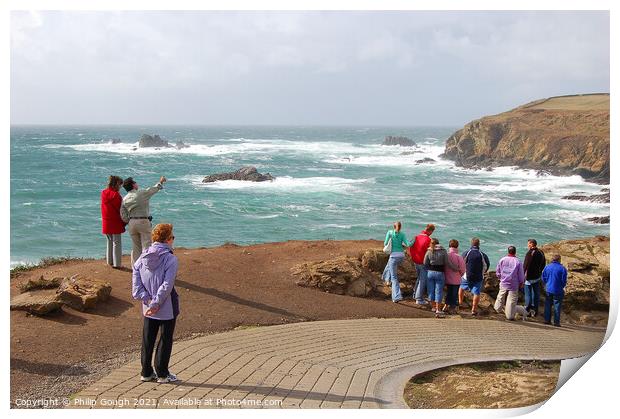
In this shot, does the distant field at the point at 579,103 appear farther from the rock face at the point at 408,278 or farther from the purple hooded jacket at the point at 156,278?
the purple hooded jacket at the point at 156,278

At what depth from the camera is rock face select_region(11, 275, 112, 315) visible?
30.3ft

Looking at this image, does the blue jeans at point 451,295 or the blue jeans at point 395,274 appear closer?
the blue jeans at point 451,295

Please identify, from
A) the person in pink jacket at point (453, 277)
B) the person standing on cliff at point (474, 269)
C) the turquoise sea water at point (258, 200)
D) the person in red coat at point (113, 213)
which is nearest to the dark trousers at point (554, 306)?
the person standing on cliff at point (474, 269)

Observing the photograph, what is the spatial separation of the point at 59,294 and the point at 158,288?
3466 mm

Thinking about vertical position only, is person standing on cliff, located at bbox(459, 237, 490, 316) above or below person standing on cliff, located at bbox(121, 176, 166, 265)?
below

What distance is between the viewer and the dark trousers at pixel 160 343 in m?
7.02

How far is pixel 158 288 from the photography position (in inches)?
269

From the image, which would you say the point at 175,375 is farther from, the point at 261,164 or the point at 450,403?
the point at 261,164

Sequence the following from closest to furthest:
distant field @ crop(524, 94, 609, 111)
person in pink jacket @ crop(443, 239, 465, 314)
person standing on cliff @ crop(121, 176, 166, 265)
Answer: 1. distant field @ crop(524, 94, 609, 111)
2. person standing on cliff @ crop(121, 176, 166, 265)
3. person in pink jacket @ crop(443, 239, 465, 314)

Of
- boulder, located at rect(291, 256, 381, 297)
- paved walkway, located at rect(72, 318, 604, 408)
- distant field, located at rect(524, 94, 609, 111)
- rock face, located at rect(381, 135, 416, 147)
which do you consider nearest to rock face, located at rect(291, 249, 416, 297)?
boulder, located at rect(291, 256, 381, 297)

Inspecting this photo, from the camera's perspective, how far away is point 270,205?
25641mm

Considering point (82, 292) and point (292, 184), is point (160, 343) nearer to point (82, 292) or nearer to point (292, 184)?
point (82, 292)

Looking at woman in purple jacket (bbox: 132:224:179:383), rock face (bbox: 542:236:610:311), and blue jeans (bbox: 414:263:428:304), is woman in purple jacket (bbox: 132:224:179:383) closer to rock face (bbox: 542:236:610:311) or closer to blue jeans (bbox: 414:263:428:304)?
blue jeans (bbox: 414:263:428:304)
